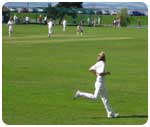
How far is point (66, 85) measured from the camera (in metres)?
25.2

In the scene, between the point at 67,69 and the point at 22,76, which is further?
the point at 67,69

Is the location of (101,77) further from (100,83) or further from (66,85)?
(66,85)

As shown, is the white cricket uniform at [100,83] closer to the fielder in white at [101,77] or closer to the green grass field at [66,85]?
the fielder in white at [101,77]

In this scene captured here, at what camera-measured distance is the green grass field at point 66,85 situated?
18.7m

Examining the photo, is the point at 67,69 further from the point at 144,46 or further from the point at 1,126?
the point at 144,46

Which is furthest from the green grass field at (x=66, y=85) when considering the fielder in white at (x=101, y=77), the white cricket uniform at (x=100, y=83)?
the white cricket uniform at (x=100, y=83)

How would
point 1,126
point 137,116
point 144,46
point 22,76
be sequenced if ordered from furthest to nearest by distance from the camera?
point 144,46, point 22,76, point 137,116, point 1,126

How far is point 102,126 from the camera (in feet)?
56.5

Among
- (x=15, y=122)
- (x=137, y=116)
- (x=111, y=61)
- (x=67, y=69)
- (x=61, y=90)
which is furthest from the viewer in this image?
(x=111, y=61)

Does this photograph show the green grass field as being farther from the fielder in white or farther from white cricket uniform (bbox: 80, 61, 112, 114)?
white cricket uniform (bbox: 80, 61, 112, 114)

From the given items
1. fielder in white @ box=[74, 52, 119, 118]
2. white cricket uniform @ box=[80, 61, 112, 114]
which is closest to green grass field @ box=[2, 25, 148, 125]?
fielder in white @ box=[74, 52, 119, 118]

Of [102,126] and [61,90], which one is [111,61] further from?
[102,126]

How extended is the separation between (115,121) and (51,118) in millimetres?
1855

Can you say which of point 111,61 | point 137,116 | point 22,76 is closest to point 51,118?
point 137,116
